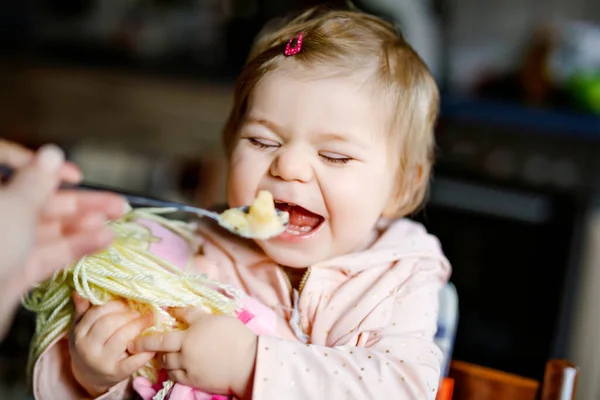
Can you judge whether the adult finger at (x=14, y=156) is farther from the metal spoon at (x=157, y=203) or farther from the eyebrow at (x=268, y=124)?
the eyebrow at (x=268, y=124)

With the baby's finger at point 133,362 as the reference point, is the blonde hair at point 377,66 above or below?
above

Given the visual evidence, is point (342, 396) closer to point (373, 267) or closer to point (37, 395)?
point (373, 267)

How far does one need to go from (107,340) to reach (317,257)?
216 mm

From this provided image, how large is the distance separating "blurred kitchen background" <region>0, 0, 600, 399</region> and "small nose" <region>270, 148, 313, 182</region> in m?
0.31

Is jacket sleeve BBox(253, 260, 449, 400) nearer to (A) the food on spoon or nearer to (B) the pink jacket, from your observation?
(B) the pink jacket

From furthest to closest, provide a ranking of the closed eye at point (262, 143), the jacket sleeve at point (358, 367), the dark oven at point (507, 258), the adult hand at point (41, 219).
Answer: the dark oven at point (507, 258) < the closed eye at point (262, 143) < the jacket sleeve at point (358, 367) < the adult hand at point (41, 219)

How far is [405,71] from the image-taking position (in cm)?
70

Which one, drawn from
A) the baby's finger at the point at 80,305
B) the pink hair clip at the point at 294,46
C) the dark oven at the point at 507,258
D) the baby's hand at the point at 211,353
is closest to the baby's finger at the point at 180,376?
the baby's hand at the point at 211,353

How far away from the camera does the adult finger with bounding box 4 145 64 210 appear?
453mm

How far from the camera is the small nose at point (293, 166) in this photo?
637 millimetres

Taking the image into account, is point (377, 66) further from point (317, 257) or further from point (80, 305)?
point (80, 305)

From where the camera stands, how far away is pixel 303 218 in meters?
0.68

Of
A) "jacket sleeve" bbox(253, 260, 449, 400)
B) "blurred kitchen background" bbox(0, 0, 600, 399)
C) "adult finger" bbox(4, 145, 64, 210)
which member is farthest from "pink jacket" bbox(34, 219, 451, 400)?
"blurred kitchen background" bbox(0, 0, 600, 399)

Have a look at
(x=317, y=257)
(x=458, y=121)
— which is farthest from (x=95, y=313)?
(x=458, y=121)
